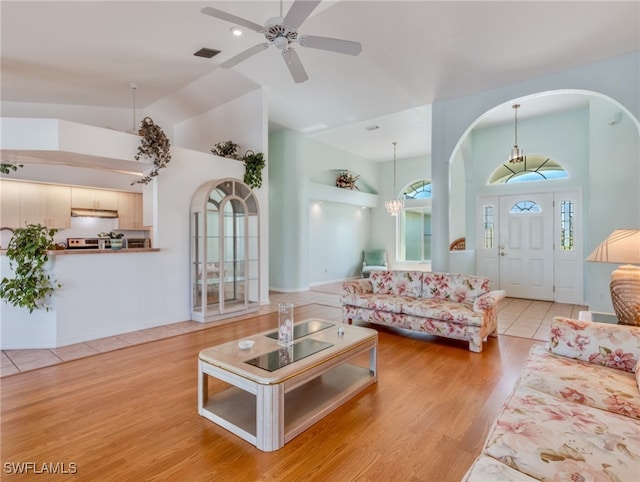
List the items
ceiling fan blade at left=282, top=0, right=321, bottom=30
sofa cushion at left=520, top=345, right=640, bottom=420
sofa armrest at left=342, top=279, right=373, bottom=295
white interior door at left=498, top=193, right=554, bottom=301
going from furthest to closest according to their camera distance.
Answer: white interior door at left=498, top=193, right=554, bottom=301
sofa armrest at left=342, top=279, right=373, bottom=295
ceiling fan blade at left=282, top=0, right=321, bottom=30
sofa cushion at left=520, top=345, right=640, bottom=420

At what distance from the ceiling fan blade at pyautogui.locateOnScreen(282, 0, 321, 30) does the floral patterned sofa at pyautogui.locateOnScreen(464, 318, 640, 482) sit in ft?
9.05

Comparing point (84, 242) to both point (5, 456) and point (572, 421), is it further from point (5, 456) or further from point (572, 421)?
point (572, 421)

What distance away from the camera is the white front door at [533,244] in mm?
6203

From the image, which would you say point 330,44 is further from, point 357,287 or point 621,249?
point 357,287

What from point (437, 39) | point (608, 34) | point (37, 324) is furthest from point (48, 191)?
point (608, 34)

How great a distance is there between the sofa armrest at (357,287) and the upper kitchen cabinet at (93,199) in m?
5.24

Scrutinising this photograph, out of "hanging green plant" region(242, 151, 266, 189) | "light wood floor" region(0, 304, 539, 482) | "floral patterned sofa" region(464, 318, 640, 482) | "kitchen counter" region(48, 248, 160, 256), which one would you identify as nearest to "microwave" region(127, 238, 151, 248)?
"kitchen counter" region(48, 248, 160, 256)

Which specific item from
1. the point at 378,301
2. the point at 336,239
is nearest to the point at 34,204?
the point at 378,301

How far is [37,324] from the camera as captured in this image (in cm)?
375

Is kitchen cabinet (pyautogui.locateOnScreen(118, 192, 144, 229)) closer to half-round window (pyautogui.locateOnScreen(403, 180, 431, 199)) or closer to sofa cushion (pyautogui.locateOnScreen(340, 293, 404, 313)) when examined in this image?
sofa cushion (pyautogui.locateOnScreen(340, 293, 404, 313))

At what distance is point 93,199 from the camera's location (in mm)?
6500

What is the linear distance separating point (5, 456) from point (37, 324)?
2356 millimetres

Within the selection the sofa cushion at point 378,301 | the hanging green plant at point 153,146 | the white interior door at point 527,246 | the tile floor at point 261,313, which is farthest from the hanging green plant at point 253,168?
the white interior door at point 527,246

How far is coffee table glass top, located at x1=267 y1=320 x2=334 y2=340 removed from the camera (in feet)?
9.40
